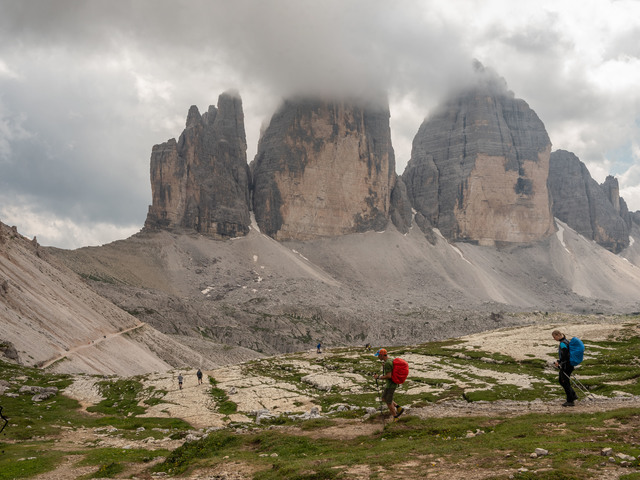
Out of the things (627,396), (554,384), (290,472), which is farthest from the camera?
(554,384)

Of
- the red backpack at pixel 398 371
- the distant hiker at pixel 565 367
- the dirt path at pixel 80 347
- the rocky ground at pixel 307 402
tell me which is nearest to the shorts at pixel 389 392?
the red backpack at pixel 398 371

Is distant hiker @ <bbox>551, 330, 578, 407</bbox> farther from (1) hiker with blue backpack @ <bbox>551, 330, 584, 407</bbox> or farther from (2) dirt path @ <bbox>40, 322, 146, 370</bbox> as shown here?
(2) dirt path @ <bbox>40, 322, 146, 370</bbox>

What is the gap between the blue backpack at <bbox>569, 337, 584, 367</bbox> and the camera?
17.7 metres

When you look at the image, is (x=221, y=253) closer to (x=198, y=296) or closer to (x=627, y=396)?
(x=198, y=296)

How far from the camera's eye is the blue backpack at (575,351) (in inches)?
695

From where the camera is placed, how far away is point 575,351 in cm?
1775

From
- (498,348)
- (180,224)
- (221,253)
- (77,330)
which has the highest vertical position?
(180,224)

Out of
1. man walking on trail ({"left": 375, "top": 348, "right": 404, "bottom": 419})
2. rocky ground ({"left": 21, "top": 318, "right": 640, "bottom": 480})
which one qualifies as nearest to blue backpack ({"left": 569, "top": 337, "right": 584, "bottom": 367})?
rocky ground ({"left": 21, "top": 318, "right": 640, "bottom": 480})

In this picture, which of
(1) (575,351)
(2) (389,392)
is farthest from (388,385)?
(1) (575,351)

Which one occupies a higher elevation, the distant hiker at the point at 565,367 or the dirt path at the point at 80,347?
the distant hiker at the point at 565,367

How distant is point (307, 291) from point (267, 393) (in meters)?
125

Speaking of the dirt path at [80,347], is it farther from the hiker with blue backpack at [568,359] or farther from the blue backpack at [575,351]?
the blue backpack at [575,351]

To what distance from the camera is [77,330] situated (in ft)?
194

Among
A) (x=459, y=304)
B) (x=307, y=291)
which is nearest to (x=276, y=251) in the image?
(x=307, y=291)
